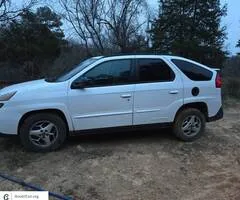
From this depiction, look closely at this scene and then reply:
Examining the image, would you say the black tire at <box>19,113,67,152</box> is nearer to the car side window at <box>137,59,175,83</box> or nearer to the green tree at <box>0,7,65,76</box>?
the car side window at <box>137,59,175,83</box>

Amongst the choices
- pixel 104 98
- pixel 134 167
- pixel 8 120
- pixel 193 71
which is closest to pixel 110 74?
pixel 104 98

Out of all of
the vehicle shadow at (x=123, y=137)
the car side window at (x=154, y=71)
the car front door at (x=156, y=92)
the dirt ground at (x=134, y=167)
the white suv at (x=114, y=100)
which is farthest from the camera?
the vehicle shadow at (x=123, y=137)

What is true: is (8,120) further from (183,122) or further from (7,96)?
(183,122)

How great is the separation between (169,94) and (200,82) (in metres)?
0.70

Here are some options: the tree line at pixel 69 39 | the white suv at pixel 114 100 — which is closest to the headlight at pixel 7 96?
the white suv at pixel 114 100

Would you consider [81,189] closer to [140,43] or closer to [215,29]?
[140,43]

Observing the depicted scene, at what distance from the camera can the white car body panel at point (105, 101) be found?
6.00 meters

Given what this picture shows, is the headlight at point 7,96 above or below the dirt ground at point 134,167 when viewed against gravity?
above

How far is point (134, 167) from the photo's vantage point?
568 centimetres

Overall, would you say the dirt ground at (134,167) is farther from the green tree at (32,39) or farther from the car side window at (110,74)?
the green tree at (32,39)

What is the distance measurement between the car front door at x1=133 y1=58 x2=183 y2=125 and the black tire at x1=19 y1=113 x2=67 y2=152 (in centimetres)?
129

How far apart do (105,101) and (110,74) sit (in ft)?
1.64

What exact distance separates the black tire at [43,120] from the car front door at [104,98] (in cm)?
24

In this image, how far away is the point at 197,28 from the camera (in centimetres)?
2516
